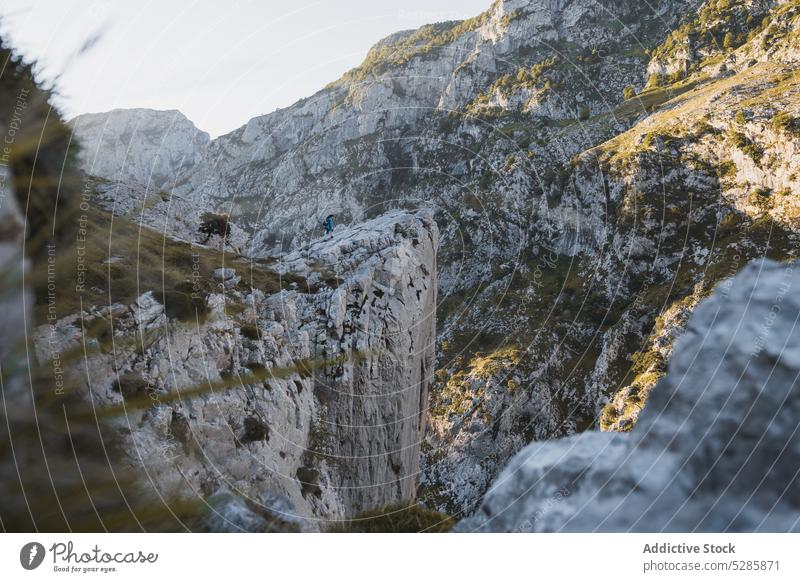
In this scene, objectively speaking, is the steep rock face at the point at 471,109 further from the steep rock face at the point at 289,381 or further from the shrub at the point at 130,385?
the shrub at the point at 130,385

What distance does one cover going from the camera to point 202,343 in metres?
17.0

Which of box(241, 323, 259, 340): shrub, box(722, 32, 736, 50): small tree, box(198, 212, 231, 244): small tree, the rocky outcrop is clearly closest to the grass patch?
box(241, 323, 259, 340): shrub

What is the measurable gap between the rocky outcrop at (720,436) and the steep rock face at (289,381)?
5473 millimetres

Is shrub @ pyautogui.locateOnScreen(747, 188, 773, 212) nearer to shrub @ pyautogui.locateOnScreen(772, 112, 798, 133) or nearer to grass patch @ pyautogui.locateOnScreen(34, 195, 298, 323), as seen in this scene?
shrub @ pyautogui.locateOnScreen(772, 112, 798, 133)

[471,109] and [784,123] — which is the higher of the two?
[471,109]

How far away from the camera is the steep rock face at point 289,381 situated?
1229cm

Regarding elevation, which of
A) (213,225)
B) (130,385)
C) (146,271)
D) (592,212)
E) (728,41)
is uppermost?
(728,41)

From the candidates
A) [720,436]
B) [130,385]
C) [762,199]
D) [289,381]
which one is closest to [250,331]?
[289,381]

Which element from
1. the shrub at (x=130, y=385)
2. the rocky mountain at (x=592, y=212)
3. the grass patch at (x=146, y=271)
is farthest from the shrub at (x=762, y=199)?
the shrub at (x=130, y=385)

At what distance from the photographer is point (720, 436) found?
4.48 meters

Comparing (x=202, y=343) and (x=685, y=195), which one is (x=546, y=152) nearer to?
(x=685, y=195)

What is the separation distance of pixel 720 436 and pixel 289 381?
681 inches

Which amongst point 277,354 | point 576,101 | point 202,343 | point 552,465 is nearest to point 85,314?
point 202,343

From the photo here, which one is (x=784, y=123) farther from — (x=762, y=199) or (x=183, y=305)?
(x=183, y=305)
